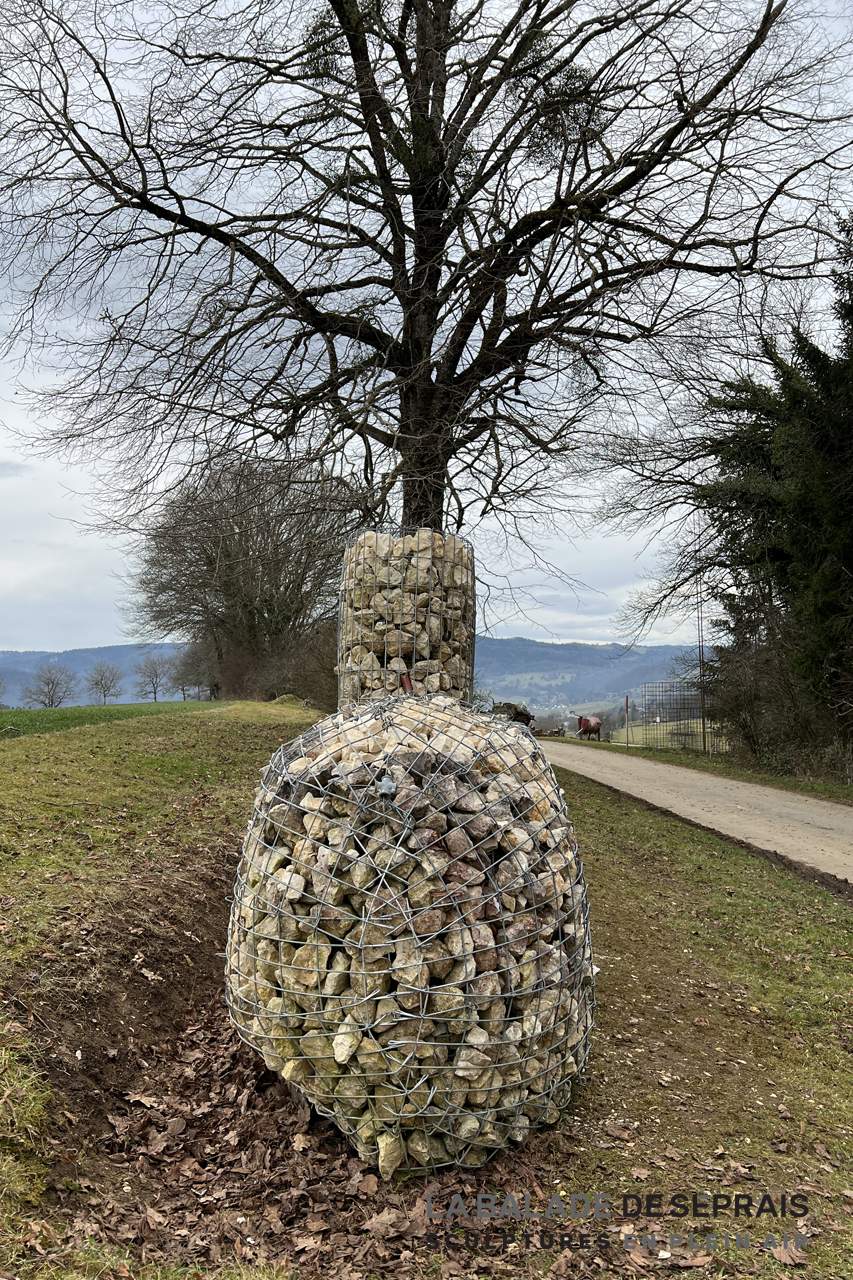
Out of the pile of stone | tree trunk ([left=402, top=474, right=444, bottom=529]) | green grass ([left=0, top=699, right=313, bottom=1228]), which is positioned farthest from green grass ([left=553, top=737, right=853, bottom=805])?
the pile of stone

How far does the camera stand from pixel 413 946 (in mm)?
3266

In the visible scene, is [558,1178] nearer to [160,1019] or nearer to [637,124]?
[160,1019]

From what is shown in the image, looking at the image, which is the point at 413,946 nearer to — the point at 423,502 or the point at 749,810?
the point at 423,502

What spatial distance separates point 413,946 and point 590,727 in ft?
84.2

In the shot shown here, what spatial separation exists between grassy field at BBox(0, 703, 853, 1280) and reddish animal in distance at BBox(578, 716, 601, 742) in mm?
21079

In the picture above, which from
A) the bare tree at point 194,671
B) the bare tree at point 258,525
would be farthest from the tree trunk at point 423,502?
the bare tree at point 194,671

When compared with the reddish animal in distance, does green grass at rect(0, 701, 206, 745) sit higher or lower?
higher

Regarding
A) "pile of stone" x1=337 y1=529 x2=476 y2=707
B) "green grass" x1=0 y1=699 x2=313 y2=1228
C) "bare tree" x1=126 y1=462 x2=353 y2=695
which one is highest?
"bare tree" x1=126 y1=462 x2=353 y2=695

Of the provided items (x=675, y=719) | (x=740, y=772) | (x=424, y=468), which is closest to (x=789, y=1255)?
(x=424, y=468)

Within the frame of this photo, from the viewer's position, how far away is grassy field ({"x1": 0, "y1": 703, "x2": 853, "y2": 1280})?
→ 2.98 m

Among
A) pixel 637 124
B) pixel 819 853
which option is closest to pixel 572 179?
pixel 637 124

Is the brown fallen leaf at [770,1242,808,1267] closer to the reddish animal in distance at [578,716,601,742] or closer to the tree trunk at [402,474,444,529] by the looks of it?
the tree trunk at [402,474,444,529]

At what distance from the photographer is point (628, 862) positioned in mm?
8984

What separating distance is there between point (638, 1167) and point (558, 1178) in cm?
35
